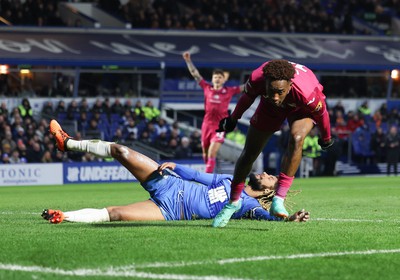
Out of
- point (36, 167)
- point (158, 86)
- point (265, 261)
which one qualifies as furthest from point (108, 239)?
point (158, 86)

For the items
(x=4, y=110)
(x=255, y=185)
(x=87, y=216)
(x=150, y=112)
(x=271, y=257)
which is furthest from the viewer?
(x=150, y=112)

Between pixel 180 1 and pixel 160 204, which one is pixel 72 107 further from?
A: pixel 160 204

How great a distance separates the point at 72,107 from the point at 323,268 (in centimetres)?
2699

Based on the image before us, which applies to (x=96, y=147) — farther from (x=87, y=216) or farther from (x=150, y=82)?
(x=150, y=82)

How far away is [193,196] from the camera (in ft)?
37.1

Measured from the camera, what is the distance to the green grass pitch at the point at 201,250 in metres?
7.11

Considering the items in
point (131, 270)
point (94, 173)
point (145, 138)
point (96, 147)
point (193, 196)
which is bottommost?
point (94, 173)

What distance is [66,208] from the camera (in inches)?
619

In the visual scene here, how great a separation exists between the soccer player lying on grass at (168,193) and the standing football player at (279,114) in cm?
62

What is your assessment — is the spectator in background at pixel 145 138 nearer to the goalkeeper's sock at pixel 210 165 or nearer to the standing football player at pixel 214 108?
the standing football player at pixel 214 108

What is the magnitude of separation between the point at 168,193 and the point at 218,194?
0.75 meters

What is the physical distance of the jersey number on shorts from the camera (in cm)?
1139

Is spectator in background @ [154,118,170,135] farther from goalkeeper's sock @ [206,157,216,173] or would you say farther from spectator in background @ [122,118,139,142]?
goalkeeper's sock @ [206,157,216,173]

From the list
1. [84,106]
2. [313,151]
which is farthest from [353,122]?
[84,106]
